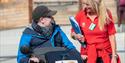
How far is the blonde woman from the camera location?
18.6 ft

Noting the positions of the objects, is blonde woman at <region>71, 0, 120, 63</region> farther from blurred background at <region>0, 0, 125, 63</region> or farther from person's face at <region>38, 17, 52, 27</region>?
blurred background at <region>0, 0, 125, 63</region>

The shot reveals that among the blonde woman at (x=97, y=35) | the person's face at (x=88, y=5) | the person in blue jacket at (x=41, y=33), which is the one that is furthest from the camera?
the blonde woman at (x=97, y=35)

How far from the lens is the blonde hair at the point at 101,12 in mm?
5574

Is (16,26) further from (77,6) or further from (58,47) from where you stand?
→ (58,47)

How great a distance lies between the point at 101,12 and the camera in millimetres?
5637

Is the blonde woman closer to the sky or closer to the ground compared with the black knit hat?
closer to the ground

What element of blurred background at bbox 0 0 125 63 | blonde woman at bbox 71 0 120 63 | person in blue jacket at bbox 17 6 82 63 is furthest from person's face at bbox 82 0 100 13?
blurred background at bbox 0 0 125 63

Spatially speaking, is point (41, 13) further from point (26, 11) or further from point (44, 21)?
point (26, 11)

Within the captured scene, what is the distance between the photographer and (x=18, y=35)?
15.4 metres

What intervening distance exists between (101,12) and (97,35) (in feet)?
0.90

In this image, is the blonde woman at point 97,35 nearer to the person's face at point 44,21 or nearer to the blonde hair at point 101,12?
the blonde hair at point 101,12

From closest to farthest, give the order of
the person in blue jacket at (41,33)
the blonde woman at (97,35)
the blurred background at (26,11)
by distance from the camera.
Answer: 1. the person in blue jacket at (41,33)
2. the blonde woman at (97,35)
3. the blurred background at (26,11)

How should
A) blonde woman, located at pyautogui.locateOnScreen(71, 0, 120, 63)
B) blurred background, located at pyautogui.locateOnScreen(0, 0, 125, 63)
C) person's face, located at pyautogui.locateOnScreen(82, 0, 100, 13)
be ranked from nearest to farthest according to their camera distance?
person's face, located at pyautogui.locateOnScreen(82, 0, 100, 13) < blonde woman, located at pyautogui.locateOnScreen(71, 0, 120, 63) < blurred background, located at pyautogui.locateOnScreen(0, 0, 125, 63)

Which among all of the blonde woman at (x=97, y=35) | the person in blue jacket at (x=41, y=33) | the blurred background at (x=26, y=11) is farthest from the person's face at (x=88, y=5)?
the blurred background at (x=26, y=11)
